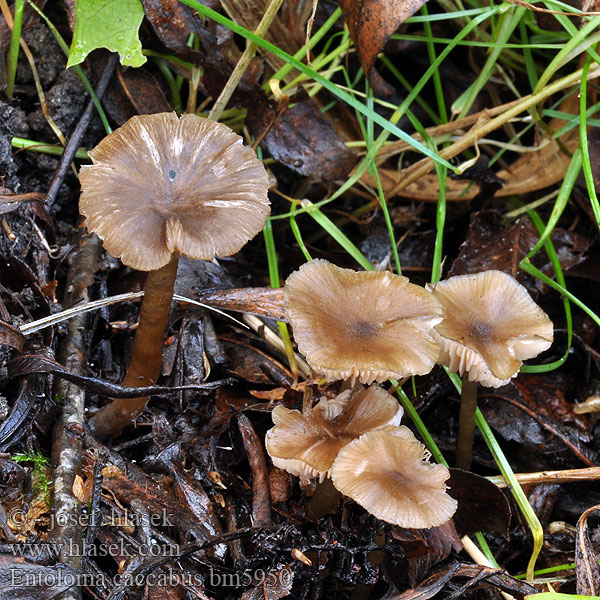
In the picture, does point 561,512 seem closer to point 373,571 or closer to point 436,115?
point 373,571

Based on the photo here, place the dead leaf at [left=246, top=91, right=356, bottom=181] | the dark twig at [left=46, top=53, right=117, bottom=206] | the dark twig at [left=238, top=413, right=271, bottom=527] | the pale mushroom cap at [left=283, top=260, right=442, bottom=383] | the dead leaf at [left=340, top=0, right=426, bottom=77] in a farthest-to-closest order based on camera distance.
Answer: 1. the dead leaf at [left=246, top=91, right=356, bottom=181]
2. the dark twig at [left=46, top=53, right=117, bottom=206]
3. the dead leaf at [left=340, top=0, right=426, bottom=77]
4. the dark twig at [left=238, top=413, right=271, bottom=527]
5. the pale mushroom cap at [left=283, top=260, right=442, bottom=383]

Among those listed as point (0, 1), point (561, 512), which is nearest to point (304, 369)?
point (561, 512)

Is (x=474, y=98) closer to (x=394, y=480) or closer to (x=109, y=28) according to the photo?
(x=109, y=28)

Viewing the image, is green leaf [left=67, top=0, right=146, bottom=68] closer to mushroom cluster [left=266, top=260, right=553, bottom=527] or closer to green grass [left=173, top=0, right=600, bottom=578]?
green grass [left=173, top=0, right=600, bottom=578]

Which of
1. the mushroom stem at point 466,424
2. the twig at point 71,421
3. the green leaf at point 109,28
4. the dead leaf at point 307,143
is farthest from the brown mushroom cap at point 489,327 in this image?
the green leaf at point 109,28

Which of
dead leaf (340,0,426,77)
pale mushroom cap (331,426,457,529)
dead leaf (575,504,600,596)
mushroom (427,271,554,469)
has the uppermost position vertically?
dead leaf (340,0,426,77)

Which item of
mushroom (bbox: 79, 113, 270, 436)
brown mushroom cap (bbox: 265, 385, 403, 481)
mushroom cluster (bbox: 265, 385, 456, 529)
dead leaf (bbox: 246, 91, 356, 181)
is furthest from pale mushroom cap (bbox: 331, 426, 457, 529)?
dead leaf (bbox: 246, 91, 356, 181)

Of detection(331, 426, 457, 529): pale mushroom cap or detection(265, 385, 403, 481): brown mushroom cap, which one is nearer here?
detection(331, 426, 457, 529): pale mushroom cap
